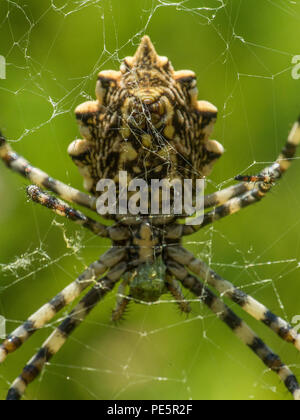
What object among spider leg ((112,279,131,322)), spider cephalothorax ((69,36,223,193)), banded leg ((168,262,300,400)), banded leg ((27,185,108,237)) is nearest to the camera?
spider cephalothorax ((69,36,223,193))

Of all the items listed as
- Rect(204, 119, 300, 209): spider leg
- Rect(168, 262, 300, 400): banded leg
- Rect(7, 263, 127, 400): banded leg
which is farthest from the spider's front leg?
Rect(7, 263, 127, 400): banded leg

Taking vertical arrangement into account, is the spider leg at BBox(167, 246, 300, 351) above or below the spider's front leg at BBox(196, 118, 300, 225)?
below

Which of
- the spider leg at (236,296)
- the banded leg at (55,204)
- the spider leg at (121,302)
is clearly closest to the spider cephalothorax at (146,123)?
the banded leg at (55,204)

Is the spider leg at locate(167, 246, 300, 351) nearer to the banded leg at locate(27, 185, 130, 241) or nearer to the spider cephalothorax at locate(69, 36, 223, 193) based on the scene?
the banded leg at locate(27, 185, 130, 241)

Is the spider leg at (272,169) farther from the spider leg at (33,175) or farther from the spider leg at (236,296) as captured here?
the spider leg at (33,175)

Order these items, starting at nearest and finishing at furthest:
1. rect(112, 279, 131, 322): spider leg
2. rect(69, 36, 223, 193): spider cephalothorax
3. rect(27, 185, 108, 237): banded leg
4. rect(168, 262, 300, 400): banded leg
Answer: rect(69, 36, 223, 193): spider cephalothorax < rect(27, 185, 108, 237): banded leg < rect(112, 279, 131, 322): spider leg < rect(168, 262, 300, 400): banded leg

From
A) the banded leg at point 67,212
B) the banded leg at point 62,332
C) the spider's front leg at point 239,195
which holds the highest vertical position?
the spider's front leg at point 239,195
